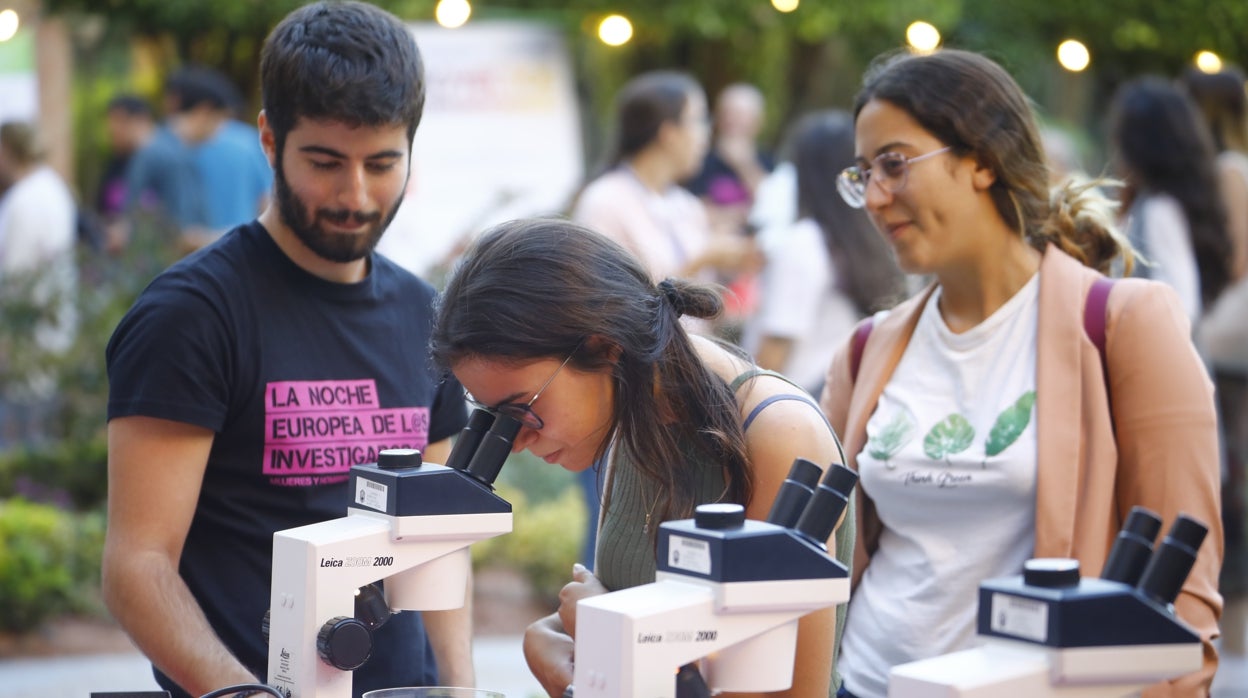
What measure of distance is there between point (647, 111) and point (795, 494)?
4055mm

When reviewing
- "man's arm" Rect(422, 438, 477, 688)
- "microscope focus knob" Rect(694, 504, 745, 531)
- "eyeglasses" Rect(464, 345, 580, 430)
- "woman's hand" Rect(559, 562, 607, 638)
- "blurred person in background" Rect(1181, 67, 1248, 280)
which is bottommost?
"man's arm" Rect(422, 438, 477, 688)

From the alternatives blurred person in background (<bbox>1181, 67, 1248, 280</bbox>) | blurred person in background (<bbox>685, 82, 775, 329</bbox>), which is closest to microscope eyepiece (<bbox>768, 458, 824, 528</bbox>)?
blurred person in background (<bbox>1181, 67, 1248, 280</bbox>)

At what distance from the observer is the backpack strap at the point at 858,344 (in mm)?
2928

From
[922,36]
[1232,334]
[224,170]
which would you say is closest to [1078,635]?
[1232,334]

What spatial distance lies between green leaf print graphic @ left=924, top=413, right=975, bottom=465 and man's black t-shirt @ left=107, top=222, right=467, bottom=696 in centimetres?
92

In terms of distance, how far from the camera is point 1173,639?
4.89ft

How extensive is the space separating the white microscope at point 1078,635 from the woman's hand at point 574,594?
60cm

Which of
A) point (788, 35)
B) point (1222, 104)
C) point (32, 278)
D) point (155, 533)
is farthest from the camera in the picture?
point (788, 35)

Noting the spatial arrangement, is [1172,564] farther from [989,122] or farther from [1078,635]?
[989,122]

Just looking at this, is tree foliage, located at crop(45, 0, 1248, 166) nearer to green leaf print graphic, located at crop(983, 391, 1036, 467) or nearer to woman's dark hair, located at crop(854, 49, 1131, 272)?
woman's dark hair, located at crop(854, 49, 1131, 272)

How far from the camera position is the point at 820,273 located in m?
4.88

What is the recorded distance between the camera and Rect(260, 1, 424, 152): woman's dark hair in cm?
250

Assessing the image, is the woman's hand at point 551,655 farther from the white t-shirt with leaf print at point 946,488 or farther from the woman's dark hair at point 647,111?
the woman's dark hair at point 647,111

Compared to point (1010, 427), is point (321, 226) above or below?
above
